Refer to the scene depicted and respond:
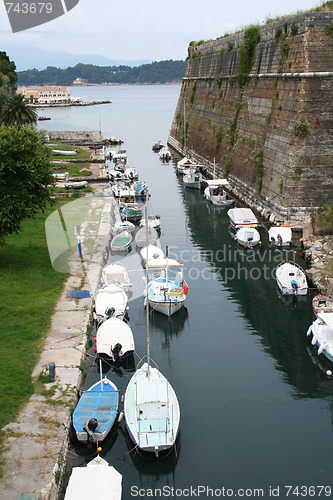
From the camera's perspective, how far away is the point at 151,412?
14766 mm

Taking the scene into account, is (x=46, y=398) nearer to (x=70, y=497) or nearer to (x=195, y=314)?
(x=70, y=497)

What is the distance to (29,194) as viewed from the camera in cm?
2530

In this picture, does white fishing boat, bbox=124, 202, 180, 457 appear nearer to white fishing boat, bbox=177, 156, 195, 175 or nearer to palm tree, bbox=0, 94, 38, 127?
palm tree, bbox=0, 94, 38, 127

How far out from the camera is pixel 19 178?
24.9 metres

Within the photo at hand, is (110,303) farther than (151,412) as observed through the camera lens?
Yes

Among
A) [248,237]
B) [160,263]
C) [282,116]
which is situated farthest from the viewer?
[282,116]

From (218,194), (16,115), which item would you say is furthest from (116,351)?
(16,115)

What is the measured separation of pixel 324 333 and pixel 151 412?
7.87 m

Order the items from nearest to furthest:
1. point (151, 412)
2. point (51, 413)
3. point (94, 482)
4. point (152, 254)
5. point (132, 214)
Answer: point (94, 482) < point (51, 413) < point (151, 412) < point (152, 254) < point (132, 214)

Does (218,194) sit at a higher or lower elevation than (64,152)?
higher

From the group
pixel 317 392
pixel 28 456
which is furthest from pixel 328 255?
pixel 28 456

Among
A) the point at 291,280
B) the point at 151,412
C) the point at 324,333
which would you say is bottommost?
the point at 291,280

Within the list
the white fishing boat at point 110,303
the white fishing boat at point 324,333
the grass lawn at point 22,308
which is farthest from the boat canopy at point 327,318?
the grass lawn at point 22,308

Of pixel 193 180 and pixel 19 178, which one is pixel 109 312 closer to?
pixel 19 178
